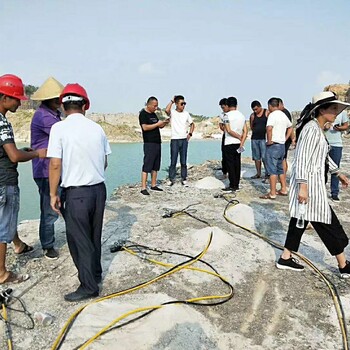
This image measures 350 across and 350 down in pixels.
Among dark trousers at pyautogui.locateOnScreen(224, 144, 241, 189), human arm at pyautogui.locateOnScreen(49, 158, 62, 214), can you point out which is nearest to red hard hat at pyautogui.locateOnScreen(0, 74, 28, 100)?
human arm at pyautogui.locateOnScreen(49, 158, 62, 214)

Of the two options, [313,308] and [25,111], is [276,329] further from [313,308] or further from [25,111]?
[25,111]

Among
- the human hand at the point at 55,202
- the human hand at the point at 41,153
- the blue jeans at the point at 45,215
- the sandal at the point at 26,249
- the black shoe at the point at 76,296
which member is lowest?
the sandal at the point at 26,249

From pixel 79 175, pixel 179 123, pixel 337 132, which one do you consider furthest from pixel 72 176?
pixel 337 132

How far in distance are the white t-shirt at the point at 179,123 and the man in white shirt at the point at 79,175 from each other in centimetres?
447

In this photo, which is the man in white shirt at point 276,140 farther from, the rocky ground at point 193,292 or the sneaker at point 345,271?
the sneaker at point 345,271

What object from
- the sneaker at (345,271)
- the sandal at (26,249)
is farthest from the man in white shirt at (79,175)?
the sneaker at (345,271)

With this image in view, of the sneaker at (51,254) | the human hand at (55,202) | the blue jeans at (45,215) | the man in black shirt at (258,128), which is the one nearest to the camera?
the human hand at (55,202)

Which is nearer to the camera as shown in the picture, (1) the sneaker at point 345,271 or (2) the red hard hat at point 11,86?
(2) the red hard hat at point 11,86

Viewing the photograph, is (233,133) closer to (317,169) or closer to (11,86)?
(317,169)

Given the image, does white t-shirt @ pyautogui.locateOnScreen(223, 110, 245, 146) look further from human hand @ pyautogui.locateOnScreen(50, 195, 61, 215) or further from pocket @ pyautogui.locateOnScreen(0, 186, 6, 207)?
pocket @ pyautogui.locateOnScreen(0, 186, 6, 207)

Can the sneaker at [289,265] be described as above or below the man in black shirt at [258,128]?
below

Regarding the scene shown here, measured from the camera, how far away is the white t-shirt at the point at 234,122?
21.8ft

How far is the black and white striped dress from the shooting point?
3242 mm

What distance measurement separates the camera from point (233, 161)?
22.4 feet
